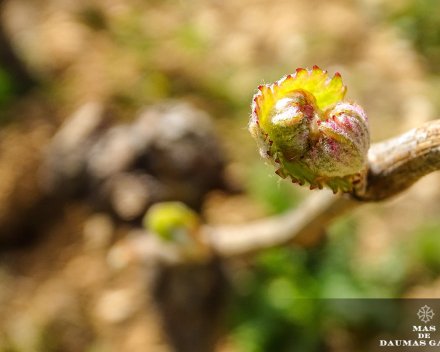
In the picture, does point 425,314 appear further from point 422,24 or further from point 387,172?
point 422,24

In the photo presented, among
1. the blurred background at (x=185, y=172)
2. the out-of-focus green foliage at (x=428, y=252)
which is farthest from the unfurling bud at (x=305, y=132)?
the out-of-focus green foliage at (x=428, y=252)

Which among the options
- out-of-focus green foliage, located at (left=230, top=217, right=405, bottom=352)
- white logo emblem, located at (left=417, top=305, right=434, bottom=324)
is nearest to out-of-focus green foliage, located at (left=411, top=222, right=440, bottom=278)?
out-of-focus green foliage, located at (left=230, top=217, right=405, bottom=352)

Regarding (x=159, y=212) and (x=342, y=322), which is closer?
(x=159, y=212)

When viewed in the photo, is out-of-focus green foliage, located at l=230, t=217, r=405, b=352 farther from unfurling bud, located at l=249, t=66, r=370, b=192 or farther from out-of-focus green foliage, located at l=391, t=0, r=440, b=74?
out-of-focus green foliage, located at l=391, t=0, r=440, b=74

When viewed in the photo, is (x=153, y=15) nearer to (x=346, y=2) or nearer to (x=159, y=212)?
(x=346, y=2)

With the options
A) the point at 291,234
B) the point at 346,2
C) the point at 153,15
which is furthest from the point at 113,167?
the point at 346,2
